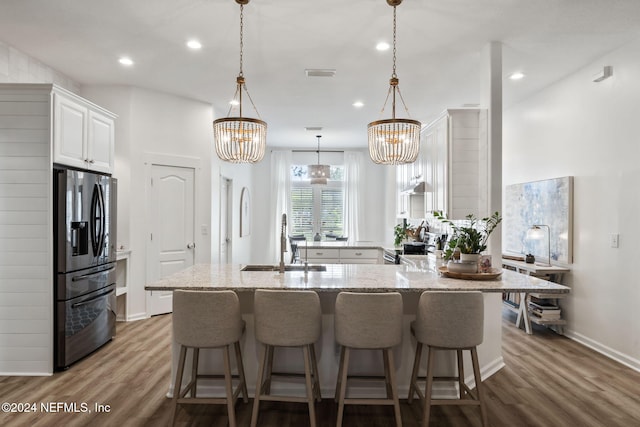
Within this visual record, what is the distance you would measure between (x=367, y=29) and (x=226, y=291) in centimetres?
244

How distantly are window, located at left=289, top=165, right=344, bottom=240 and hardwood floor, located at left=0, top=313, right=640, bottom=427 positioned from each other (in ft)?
17.2

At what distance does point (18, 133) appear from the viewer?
3250 mm

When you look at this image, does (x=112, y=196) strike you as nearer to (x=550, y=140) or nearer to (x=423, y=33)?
(x=423, y=33)

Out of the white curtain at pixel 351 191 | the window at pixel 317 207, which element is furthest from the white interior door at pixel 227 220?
the white curtain at pixel 351 191

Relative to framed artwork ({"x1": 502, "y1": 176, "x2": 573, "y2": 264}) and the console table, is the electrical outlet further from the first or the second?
the console table

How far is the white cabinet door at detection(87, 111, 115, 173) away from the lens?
3758 millimetres

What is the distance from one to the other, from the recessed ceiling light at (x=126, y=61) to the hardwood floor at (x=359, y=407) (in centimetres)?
291

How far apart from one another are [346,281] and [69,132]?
277 cm

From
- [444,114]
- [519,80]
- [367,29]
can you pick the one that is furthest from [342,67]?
[519,80]

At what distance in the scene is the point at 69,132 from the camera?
11.3 ft

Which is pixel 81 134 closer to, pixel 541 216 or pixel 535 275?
pixel 535 275

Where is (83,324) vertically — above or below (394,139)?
below

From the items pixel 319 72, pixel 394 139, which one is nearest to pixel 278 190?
pixel 319 72

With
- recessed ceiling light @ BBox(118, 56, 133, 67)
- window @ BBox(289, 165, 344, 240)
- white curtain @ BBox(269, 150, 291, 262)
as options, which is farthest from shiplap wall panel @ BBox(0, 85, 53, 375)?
window @ BBox(289, 165, 344, 240)
